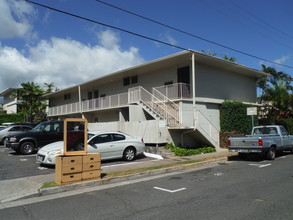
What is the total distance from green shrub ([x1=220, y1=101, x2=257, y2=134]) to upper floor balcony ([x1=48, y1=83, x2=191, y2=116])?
3.32 metres

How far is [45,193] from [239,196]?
4884 mm

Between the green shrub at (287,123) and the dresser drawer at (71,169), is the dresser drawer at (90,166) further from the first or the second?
the green shrub at (287,123)

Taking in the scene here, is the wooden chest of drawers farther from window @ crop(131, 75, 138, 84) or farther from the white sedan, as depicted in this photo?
window @ crop(131, 75, 138, 84)

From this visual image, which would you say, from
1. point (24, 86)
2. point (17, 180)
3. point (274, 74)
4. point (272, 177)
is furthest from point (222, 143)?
point (24, 86)

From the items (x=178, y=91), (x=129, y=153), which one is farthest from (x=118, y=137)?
(x=178, y=91)

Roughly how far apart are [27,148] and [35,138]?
652 mm

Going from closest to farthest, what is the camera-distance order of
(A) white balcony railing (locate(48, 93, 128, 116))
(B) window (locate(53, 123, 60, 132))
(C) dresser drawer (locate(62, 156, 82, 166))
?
(C) dresser drawer (locate(62, 156, 82, 166))
(B) window (locate(53, 123, 60, 132))
(A) white balcony railing (locate(48, 93, 128, 116))

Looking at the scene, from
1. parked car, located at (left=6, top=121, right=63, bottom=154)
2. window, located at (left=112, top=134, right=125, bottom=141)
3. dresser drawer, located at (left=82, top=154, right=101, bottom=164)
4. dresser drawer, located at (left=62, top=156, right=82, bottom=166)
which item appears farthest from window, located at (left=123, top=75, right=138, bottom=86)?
dresser drawer, located at (left=62, top=156, right=82, bottom=166)

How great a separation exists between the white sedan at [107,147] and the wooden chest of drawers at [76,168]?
268 cm

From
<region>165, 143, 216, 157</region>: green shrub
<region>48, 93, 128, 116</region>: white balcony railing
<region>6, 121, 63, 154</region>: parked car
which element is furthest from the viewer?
<region>48, 93, 128, 116</region>: white balcony railing

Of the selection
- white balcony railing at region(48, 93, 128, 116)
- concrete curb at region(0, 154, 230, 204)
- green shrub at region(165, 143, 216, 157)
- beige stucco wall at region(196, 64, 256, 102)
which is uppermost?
Result: beige stucco wall at region(196, 64, 256, 102)

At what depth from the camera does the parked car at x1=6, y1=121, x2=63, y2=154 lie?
539 inches

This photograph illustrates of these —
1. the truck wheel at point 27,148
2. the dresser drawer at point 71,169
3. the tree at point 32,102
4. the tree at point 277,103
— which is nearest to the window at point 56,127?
the truck wheel at point 27,148

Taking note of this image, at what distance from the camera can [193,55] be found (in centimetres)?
1562
